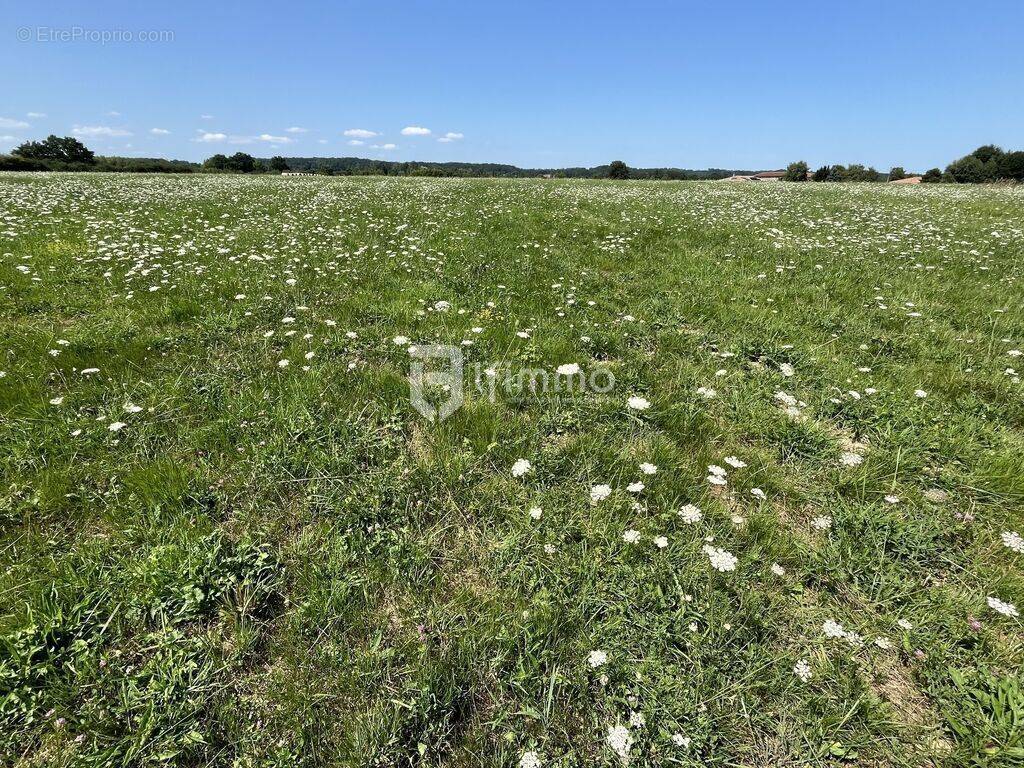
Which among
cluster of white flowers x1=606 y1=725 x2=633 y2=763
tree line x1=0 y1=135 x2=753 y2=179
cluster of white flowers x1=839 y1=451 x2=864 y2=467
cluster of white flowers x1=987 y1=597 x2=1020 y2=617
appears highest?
tree line x1=0 y1=135 x2=753 y2=179

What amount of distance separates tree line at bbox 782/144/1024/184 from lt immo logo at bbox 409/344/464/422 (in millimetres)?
86058

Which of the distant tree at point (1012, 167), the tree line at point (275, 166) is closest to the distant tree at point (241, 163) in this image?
the tree line at point (275, 166)

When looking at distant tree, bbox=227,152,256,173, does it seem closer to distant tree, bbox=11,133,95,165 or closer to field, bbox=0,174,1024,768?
distant tree, bbox=11,133,95,165

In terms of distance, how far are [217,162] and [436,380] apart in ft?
329

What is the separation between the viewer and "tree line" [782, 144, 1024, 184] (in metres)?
69.4

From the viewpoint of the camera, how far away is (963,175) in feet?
232

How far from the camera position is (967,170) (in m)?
73.0

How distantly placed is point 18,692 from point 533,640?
2.33 meters

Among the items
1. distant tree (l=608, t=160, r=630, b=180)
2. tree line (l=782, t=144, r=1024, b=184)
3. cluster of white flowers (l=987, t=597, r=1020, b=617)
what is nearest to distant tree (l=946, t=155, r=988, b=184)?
tree line (l=782, t=144, r=1024, b=184)

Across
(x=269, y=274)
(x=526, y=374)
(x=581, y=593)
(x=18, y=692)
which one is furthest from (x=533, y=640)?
(x=269, y=274)

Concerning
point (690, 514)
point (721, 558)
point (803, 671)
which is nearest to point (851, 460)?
point (690, 514)

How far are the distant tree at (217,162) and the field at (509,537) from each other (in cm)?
9173

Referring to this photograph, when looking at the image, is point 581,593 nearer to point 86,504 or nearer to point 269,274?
point 86,504

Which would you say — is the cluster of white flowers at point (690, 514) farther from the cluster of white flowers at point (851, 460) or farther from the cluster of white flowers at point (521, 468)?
the cluster of white flowers at point (851, 460)
